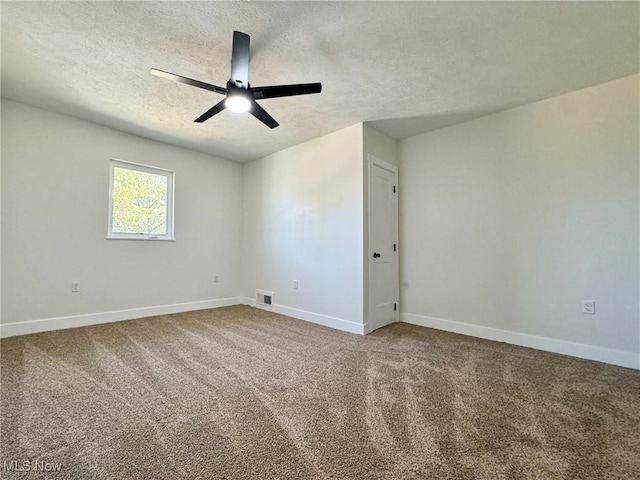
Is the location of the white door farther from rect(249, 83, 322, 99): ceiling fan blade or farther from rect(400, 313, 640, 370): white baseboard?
rect(249, 83, 322, 99): ceiling fan blade

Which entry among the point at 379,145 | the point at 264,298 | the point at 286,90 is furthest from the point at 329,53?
the point at 264,298

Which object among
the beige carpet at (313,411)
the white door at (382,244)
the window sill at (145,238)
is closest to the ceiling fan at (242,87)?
the white door at (382,244)

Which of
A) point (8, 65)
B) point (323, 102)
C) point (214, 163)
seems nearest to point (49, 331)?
point (8, 65)

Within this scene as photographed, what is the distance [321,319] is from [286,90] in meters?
2.80

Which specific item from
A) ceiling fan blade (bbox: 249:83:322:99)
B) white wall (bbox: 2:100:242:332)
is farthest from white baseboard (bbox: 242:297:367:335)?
ceiling fan blade (bbox: 249:83:322:99)

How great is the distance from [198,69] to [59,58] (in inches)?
43.8

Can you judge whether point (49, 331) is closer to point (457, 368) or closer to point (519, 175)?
point (457, 368)

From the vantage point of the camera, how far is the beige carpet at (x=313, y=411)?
1312mm

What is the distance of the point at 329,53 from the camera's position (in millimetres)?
2256

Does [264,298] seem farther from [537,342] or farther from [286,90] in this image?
[537,342]

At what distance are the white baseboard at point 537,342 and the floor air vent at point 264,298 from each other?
7.13 ft

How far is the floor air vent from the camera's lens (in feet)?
15.2

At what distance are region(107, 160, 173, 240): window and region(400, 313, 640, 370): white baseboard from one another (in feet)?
12.9
